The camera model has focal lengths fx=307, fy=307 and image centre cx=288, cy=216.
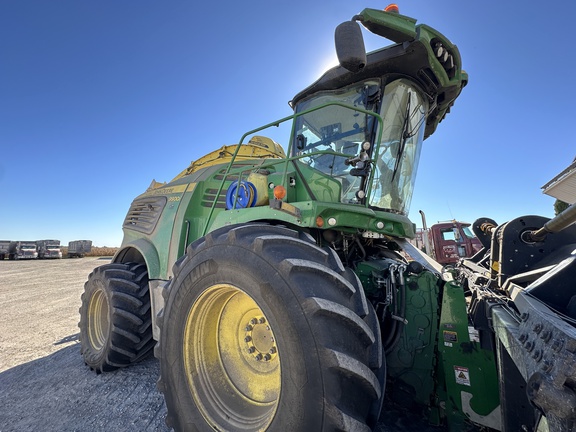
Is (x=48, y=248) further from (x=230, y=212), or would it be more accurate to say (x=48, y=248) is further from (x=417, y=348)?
(x=417, y=348)

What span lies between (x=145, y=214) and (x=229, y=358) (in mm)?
2645

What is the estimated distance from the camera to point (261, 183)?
269 cm

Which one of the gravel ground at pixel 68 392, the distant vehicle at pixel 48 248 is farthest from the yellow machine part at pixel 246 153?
the distant vehicle at pixel 48 248

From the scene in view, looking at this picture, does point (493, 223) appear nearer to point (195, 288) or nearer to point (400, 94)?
point (400, 94)

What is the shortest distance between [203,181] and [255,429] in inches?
101

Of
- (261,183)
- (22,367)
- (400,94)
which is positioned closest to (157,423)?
(261,183)

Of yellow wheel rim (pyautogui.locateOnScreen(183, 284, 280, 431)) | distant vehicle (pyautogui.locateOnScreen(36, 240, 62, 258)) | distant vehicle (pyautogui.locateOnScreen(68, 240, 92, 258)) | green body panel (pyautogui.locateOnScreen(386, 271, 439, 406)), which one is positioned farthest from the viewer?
distant vehicle (pyautogui.locateOnScreen(68, 240, 92, 258))

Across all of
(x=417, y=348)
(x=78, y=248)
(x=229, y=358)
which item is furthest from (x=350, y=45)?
(x=78, y=248)

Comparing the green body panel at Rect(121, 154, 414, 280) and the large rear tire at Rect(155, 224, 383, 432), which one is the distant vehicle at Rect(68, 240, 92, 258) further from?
the large rear tire at Rect(155, 224, 383, 432)

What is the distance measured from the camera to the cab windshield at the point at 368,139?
254cm

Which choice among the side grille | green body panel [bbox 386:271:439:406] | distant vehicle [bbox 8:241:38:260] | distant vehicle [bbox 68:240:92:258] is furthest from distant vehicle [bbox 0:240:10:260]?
green body panel [bbox 386:271:439:406]

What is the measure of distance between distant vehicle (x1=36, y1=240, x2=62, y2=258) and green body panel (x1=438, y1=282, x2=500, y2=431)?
40.3 metres

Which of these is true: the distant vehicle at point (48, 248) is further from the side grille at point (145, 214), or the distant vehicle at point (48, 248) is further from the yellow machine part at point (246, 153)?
the yellow machine part at point (246, 153)

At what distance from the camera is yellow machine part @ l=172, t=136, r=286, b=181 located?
415 cm
